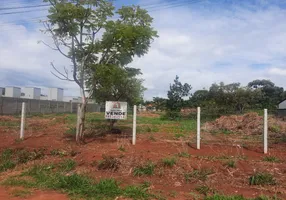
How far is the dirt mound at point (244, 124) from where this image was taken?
52.7 feet

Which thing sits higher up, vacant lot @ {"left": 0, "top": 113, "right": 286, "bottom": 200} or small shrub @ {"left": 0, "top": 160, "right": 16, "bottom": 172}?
vacant lot @ {"left": 0, "top": 113, "right": 286, "bottom": 200}

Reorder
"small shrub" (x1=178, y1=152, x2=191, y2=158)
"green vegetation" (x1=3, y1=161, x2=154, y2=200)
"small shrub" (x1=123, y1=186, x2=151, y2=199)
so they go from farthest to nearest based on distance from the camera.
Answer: "small shrub" (x1=178, y1=152, x2=191, y2=158), "green vegetation" (x1=3, y1=161, x2=154, y2=200), "small shrub" (x1=123, y1=186, x2=151, y2=199)

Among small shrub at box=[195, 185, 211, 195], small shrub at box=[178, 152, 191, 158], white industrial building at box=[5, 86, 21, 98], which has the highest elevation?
white industrial building at box=[5, 86, 21, 98]

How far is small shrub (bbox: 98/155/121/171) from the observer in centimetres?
723

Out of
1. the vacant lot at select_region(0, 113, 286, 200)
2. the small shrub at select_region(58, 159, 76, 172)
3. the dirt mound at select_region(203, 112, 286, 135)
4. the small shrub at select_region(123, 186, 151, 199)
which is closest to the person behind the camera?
the small shrub at select_region(123, 186, 151, 199)

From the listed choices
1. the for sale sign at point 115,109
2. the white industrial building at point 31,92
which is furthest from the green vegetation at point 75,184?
the white industrial building at point 31,92

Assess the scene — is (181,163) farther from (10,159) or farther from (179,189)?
(10,159)

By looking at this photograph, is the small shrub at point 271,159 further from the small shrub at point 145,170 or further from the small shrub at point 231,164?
the small shrub at point 145,170

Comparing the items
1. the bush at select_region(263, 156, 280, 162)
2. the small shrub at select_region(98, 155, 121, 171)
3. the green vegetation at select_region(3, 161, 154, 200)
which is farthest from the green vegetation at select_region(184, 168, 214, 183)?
the bush at select_region(263, 156, 280, 162)

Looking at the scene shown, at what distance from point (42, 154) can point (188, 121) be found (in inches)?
545

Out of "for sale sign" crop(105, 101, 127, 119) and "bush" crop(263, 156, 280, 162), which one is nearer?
"bush" crop(263, 156, 280, 162)

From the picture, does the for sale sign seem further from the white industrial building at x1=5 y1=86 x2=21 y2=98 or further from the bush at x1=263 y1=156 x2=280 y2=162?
the white industrial building at x1=5 y1=86 x2=21 y2=98

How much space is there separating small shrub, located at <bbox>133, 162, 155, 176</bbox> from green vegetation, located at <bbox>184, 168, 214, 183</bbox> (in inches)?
30.3

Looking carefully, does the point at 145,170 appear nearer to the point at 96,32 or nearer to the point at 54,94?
the point at 96,32
